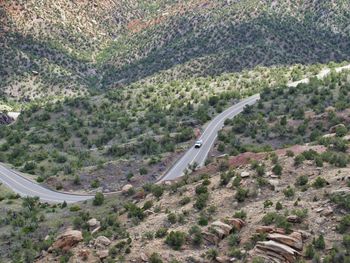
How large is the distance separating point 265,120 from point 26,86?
109 metres

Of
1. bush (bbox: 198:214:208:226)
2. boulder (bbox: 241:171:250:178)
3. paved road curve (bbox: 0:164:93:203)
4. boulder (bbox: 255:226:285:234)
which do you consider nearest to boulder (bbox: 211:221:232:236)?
bush (bbox: 198:214:208:226)

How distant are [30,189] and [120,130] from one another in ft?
122

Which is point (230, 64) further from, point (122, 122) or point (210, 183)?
point (210, 183)

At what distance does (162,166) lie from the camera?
250 ft

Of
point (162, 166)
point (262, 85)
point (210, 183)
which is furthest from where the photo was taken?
point (262, 85)

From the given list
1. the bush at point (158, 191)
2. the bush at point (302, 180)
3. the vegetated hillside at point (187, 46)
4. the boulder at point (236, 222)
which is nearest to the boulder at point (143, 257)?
the boulder at point (236, 222)

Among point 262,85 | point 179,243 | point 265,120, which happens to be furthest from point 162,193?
point 262,85

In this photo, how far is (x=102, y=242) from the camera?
40.8 m

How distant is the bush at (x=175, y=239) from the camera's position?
37969 mm

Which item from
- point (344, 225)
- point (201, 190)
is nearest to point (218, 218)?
point (201, 190)

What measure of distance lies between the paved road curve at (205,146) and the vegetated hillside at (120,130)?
167cm

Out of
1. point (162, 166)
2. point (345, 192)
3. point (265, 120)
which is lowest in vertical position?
point (345, 192)

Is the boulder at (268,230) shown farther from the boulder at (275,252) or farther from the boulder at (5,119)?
the boulder at (5,119)

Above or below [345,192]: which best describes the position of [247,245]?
below
